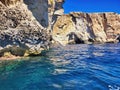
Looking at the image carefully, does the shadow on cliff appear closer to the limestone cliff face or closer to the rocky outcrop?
the rocky outcrop

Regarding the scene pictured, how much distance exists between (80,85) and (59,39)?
83.6 m

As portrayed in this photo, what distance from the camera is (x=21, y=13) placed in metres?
32.3

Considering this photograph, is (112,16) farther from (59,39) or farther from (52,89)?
(52,89)

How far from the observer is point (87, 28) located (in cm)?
11538

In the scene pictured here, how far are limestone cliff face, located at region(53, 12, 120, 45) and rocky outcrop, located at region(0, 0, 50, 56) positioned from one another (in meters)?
61.9

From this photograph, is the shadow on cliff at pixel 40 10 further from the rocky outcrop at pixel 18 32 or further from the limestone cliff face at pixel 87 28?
the limestone cliff face at pixel 87 28

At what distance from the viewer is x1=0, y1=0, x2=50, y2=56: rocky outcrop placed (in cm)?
3066

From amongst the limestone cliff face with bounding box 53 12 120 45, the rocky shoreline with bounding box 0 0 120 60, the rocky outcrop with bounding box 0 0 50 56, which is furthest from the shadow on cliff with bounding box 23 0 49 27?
the limestone cliff face with bounding box 53 12 120 45

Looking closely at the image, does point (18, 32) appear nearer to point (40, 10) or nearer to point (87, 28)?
point (40, 10)

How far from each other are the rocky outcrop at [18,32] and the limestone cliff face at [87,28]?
6189cm

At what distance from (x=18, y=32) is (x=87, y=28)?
85.5 metres

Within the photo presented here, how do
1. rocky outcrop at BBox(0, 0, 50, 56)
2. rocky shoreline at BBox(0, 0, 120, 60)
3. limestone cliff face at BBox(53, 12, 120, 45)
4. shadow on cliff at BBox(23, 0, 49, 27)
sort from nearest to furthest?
rocky outcrop at BBox(0, 0, 50, 56)
rocky shoreline at BBox(0, 0, 120, 60)
shadow on cliff at BBox(23, 0, 49, 27)
limestone cliff face at BBox(53, 12, 120, 45)

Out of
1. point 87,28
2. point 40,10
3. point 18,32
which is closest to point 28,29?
point 18,32

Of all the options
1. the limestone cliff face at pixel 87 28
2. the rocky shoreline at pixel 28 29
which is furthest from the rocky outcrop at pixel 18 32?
the limestone cliff face at pixel 87 28
